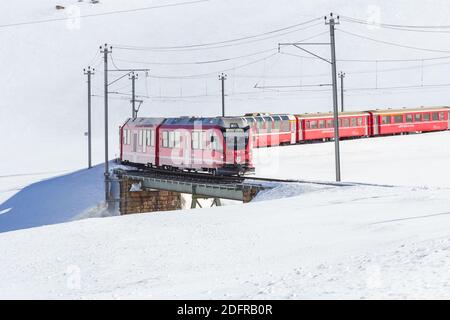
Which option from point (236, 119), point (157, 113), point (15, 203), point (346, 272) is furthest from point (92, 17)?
point (346, 272)

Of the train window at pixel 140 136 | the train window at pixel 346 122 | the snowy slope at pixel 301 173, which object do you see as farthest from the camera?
the train window at pixel 346 122

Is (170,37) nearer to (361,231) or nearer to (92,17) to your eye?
(92,17)

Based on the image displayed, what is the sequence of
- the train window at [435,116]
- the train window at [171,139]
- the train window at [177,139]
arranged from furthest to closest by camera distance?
the train window at [435,116]
the train window at [171,139]
the train window at [177,139]

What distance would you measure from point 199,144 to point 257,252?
838 inches

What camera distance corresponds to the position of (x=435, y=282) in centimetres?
1205

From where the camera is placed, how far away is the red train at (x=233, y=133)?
36750mm

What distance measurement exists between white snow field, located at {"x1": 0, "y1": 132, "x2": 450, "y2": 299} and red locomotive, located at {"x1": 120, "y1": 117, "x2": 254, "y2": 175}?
860cm

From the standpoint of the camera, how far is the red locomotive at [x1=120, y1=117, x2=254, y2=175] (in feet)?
120

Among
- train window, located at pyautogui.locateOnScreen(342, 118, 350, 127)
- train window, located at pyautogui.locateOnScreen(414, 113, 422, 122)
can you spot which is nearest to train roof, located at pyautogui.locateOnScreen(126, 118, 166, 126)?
train window, located at pyautogui.locateOnScreen(342, 118, 350, 127)

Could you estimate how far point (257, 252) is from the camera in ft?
54.5

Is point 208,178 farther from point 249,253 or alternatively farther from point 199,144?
point 249,253

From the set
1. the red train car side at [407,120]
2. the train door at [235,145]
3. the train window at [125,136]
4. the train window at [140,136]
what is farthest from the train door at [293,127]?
the train door at [235,145]

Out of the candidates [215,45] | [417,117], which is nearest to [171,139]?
[417,117]

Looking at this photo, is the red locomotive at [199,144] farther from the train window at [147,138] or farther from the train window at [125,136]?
the train window at [125,136]
